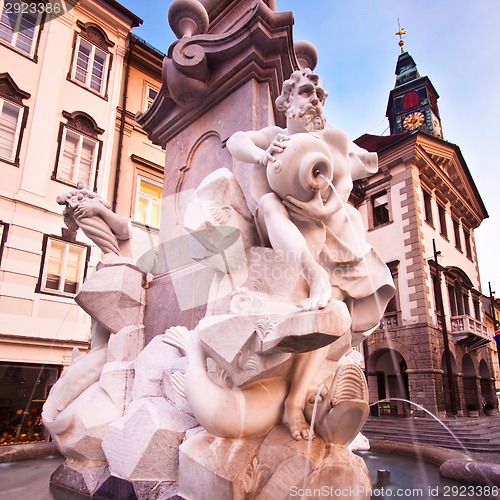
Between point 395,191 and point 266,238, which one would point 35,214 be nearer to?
point 266,238

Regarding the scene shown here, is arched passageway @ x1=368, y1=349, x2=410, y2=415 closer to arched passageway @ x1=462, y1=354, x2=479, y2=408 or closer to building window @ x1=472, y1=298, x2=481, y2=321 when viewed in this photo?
arched passageway @ x1=462, y1=354, x2=479, y2=408

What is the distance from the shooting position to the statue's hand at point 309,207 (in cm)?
254

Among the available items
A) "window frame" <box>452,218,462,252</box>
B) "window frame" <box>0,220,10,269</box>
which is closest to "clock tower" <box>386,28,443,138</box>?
"window frame" <box>452,218,462,252</box>

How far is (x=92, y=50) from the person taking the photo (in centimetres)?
1488

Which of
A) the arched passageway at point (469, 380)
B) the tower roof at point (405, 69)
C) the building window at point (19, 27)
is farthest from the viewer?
the tower roof at point (405, 69)

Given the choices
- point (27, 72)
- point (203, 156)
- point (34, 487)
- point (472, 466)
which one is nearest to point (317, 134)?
point (203, 156)

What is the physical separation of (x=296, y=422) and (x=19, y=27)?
15307mm

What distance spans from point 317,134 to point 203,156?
5.17ft

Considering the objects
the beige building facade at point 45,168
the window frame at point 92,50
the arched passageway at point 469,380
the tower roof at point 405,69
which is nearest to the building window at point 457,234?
the arched passageway at point 469,380

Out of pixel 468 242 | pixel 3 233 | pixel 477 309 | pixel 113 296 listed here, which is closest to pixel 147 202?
pixel 3 233

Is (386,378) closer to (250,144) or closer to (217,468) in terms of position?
(250,144)

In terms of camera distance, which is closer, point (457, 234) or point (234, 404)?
point (234, 404)

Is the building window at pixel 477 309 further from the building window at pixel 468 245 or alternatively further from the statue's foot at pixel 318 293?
the statue's foot at pixel 318 293

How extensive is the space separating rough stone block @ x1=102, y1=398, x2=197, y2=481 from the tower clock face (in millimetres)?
35539
